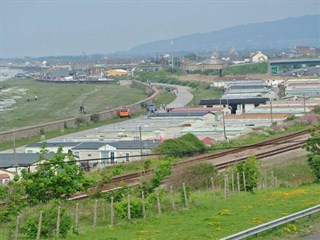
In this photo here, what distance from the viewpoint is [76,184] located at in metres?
10.8

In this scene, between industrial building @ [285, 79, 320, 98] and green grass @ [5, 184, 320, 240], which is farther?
industrial building @ [285, 79, 320, 98]

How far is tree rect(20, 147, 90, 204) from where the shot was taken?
10.7 m

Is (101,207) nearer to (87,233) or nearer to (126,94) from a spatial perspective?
(87,233)

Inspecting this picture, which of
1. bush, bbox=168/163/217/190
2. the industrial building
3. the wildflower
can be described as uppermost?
the wildflower

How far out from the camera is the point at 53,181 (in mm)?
10688

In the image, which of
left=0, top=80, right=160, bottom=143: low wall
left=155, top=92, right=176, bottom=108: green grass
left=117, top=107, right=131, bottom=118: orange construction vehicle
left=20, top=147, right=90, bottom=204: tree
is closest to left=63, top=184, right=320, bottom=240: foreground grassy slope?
left=20, top=147, right=90, bottom=204: tree

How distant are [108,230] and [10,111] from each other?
4298cm

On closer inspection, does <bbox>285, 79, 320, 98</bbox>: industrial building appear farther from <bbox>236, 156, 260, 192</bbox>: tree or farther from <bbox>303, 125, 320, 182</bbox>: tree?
<bbox>236, 156, 260, 192</bbox>: tree

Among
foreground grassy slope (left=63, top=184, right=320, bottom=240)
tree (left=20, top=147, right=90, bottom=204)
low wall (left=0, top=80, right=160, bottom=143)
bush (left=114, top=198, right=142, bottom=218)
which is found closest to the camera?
foreground grassy slope (left=63, top=184, right=320, bottom=240)

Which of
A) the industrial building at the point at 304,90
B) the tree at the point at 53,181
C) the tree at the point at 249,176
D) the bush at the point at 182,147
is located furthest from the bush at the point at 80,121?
the tree at the point at 53,181

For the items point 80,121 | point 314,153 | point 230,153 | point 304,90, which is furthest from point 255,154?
point 304,90

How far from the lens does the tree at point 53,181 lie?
35.0 ft

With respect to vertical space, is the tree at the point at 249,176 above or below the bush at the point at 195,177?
above

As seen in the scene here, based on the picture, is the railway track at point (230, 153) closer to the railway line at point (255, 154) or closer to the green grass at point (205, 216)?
the railway line at point (255, 154)
